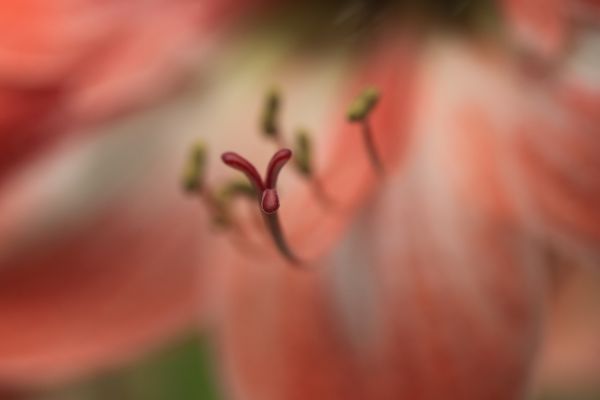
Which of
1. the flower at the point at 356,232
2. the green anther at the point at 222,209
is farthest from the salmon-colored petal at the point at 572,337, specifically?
the green anther at the point at 222,209

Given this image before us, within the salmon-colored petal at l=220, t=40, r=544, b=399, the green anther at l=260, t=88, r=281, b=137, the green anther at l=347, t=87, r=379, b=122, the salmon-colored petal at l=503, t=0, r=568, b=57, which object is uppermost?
the green anther at l=260, t=88, r=281, b=137

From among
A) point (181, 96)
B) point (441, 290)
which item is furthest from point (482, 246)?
point (181, 96)

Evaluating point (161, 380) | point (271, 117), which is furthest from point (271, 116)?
point (161, 380)

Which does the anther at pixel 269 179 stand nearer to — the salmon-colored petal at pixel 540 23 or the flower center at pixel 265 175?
the flower center at pixel 265 175

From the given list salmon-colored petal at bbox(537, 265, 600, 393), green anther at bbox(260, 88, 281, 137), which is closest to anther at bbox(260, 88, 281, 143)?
green anther at bbox(260, 88, 281, 137)

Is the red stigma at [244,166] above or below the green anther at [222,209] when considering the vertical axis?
below

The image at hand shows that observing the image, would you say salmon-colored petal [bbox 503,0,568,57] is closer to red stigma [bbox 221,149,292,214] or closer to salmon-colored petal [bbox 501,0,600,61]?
salmon-colored petal [bbox 501,0,600,61]

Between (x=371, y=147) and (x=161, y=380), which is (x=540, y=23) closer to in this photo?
(x=371, y=147)

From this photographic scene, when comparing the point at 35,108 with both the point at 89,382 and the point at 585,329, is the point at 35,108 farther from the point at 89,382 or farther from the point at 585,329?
the point at 585,329
